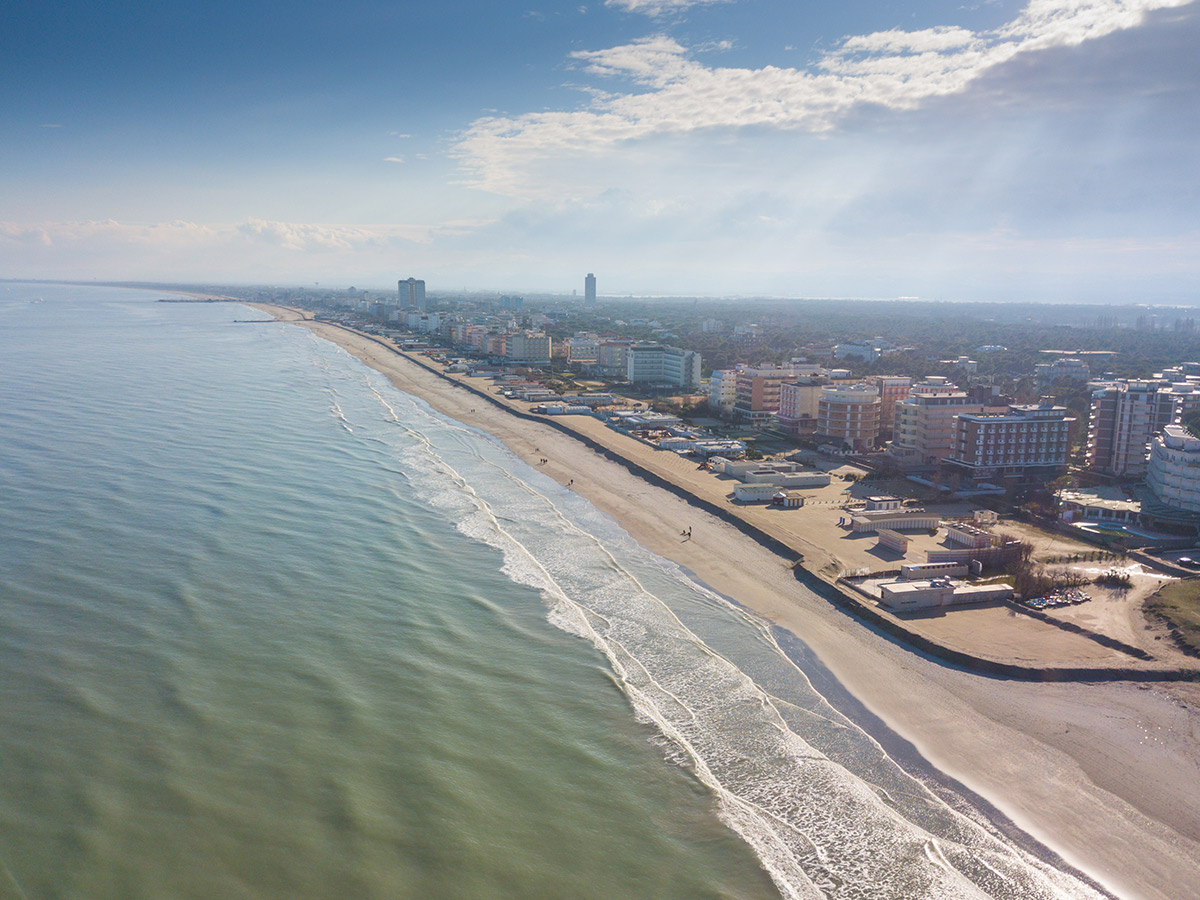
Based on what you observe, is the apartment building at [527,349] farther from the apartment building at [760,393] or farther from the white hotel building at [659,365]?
the apartment building at [760,393]

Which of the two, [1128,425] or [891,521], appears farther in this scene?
[1128,425]

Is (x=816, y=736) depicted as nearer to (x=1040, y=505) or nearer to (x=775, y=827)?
(x=775, y=827)

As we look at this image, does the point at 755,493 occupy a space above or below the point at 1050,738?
above

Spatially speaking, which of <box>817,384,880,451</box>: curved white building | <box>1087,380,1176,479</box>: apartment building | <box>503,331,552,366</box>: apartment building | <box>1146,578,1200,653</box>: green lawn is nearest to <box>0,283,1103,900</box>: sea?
<box>1146,578,1200,653</box>: green lawn

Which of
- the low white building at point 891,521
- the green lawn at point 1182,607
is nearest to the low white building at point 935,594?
the green lawn at point 1182,607

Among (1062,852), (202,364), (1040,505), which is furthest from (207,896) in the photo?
(202,364)

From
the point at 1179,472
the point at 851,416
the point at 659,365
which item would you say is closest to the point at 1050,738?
the point at 1179,472

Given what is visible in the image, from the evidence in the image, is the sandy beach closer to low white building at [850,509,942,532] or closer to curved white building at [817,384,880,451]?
low white building at [850,509,942,532]

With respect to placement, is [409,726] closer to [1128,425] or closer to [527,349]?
[1128,425]
